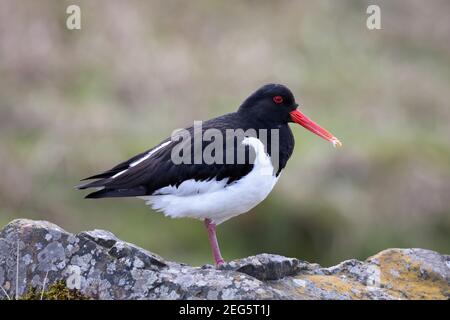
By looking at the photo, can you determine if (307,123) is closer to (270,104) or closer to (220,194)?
(270,104)

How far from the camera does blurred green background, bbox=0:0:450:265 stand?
1177 centimetres

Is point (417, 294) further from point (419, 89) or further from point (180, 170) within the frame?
point (419, 89)

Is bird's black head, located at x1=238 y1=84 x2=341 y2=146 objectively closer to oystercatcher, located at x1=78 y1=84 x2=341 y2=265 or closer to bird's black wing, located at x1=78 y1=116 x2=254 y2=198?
oystercatcher, located at x1=78 y1=84 x2=341 y2=265

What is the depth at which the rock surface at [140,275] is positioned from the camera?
230 inches

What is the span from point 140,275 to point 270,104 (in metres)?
2.63

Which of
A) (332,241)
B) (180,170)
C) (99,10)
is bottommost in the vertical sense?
(332,241)

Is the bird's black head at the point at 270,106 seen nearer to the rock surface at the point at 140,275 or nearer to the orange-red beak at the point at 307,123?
the orange-red beak at the point at 307,123

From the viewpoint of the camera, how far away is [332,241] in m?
11.6

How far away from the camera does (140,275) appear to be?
598cm

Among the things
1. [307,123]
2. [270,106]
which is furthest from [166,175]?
[307,123]
